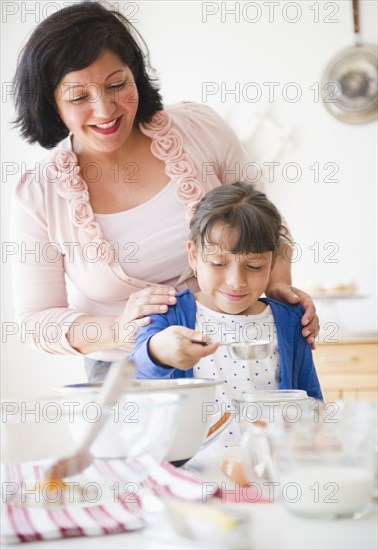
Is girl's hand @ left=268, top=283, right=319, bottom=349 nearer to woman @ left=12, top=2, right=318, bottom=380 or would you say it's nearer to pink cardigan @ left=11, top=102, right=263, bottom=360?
woman @ left=12, top=2, right=318, bottom=380

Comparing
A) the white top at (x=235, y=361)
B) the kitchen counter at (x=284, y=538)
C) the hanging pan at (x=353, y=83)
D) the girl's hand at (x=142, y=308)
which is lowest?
the kitchen counter at (x=284, y=538)

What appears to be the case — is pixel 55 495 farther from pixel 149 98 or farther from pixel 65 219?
pixel 149 98

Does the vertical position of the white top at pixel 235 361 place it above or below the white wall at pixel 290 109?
below

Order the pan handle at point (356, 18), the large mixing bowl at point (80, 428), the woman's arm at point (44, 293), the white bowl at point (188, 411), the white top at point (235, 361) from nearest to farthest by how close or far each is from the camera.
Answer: the large mixing bowl at point (80, 428) → the white bowl at point (188, 411) → the white top at point (235, 361) → the woman's arm at point (44, 293) → the pan handle at point (356, 18)

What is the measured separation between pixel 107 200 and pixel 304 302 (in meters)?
0.50

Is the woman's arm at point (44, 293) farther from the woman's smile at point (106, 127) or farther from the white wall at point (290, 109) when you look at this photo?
the white wall at point (290, 109)

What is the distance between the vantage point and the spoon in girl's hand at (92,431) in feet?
2.30

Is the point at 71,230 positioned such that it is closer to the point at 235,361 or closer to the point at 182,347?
the point at 235,361

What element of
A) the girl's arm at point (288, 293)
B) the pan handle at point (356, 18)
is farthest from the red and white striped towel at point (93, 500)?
the pan handle at point (356, 18)

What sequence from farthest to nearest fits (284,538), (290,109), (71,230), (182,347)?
1. (290,109)
2. (71,230)
3. (182,347)
4. (284,538)

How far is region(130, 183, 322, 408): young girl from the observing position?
5.11ft

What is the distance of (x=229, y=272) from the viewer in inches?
62.1

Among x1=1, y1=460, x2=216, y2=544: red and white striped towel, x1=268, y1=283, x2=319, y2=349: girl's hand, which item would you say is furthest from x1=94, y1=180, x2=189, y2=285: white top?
x1=1, y1=460, x2=216, y2=544: red and white striped towel

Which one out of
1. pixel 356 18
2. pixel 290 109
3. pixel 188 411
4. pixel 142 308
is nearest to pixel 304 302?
pixel 142 308
